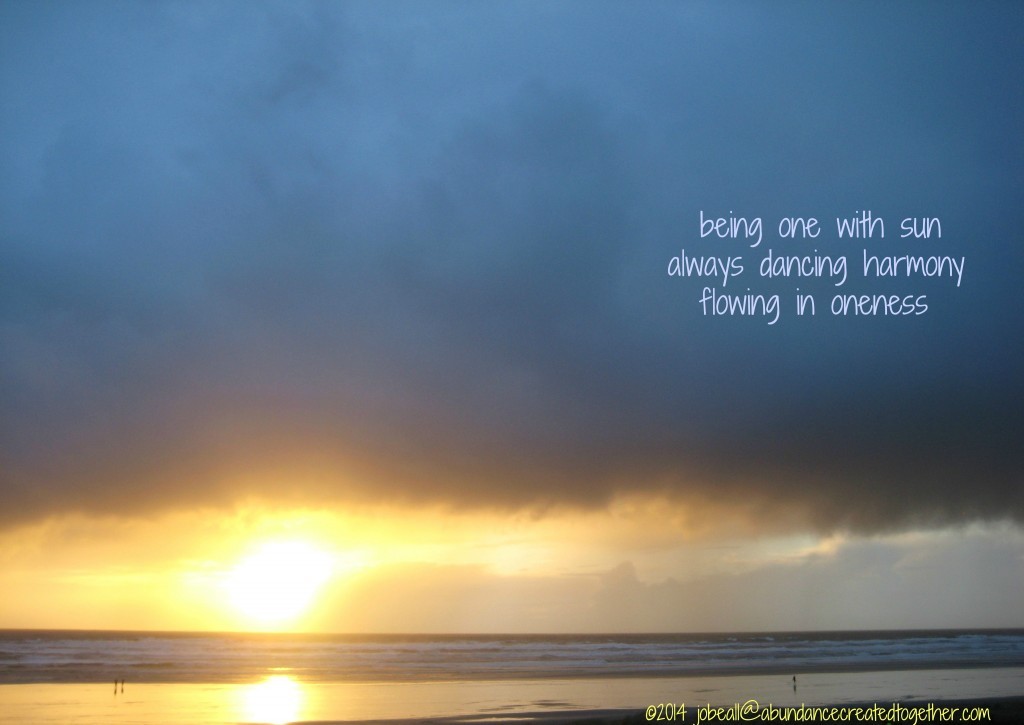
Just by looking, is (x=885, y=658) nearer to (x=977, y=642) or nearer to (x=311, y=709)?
(x=977, y=642)

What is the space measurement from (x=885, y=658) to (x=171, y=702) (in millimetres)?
40768

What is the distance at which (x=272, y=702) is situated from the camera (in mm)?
28266

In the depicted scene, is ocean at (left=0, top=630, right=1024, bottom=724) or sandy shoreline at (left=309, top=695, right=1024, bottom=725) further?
ocean at (left=0, top=630, right=1024, bottom=724)

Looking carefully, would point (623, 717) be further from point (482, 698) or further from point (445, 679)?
point (445, 679)

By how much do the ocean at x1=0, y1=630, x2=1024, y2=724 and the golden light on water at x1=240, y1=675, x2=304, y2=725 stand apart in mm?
59

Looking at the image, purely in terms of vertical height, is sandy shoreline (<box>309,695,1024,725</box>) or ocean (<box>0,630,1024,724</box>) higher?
ocean (<box>0,630,1024,724</box>)

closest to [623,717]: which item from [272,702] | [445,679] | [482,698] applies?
[482,698]

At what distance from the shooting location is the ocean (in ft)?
85.9

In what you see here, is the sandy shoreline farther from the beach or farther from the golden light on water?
the golden light on water

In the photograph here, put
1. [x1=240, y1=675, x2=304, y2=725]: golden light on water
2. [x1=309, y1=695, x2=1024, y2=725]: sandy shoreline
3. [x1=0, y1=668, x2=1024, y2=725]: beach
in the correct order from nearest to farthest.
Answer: [x1=309, y1=695, x2=1024, y2=725]: sandy shoreline < [x1=0, y1=668, x2=1024, y2=725]: beach < [x1=240, y1=675, x2=304, y2=725]: golden light on water

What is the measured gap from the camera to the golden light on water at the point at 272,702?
24234mm

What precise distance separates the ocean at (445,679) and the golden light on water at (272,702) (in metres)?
0.06

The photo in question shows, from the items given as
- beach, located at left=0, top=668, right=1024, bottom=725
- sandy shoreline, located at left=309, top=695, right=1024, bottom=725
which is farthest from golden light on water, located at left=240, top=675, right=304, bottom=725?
sandy shoreline, located at left=309, top=695, right=1024, bottom=725

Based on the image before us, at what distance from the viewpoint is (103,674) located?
132 ft
